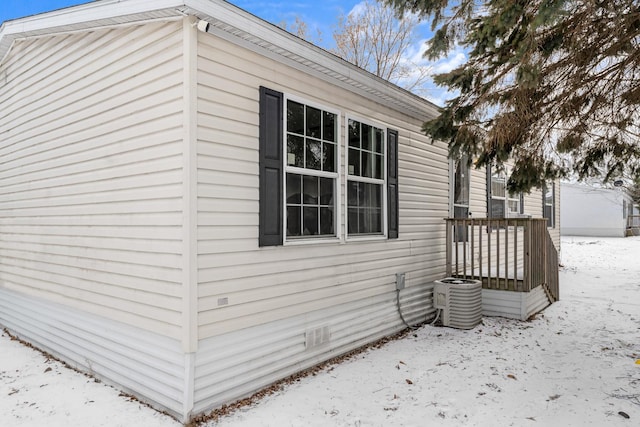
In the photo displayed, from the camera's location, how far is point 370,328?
5.05 metres

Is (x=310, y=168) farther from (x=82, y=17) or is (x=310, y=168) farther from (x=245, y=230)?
(x=82, y=17)

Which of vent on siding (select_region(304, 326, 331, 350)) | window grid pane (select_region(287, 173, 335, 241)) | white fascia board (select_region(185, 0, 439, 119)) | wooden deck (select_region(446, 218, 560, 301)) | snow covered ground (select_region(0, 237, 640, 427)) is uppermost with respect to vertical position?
white fascia board (select_region(185, 0, 439, 119))

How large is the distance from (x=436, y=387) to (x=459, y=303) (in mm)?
2182

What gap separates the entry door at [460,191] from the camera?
7199mm

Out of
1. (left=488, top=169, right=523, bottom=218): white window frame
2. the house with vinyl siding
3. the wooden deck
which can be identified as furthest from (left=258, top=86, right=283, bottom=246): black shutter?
(left=488, top=169, right=523, bottom=218): white window frame

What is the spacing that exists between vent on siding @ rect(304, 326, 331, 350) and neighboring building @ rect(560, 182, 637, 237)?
29.1m

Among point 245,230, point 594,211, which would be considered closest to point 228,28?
point 245,230

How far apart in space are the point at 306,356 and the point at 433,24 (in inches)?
154

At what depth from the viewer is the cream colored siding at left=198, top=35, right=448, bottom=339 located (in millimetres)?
3320

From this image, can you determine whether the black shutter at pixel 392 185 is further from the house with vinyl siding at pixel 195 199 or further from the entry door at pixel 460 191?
the entry door at pixel 460 191

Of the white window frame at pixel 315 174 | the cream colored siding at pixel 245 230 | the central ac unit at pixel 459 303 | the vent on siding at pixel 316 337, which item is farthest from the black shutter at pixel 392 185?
the vent on siding at pixel 316 337

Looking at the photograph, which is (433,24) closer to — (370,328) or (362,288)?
(362,288)

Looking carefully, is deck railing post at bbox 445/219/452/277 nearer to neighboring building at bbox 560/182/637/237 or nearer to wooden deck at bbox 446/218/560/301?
wooden deck at bbox 446/218/560/301

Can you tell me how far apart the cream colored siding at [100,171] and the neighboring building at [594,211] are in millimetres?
30609
